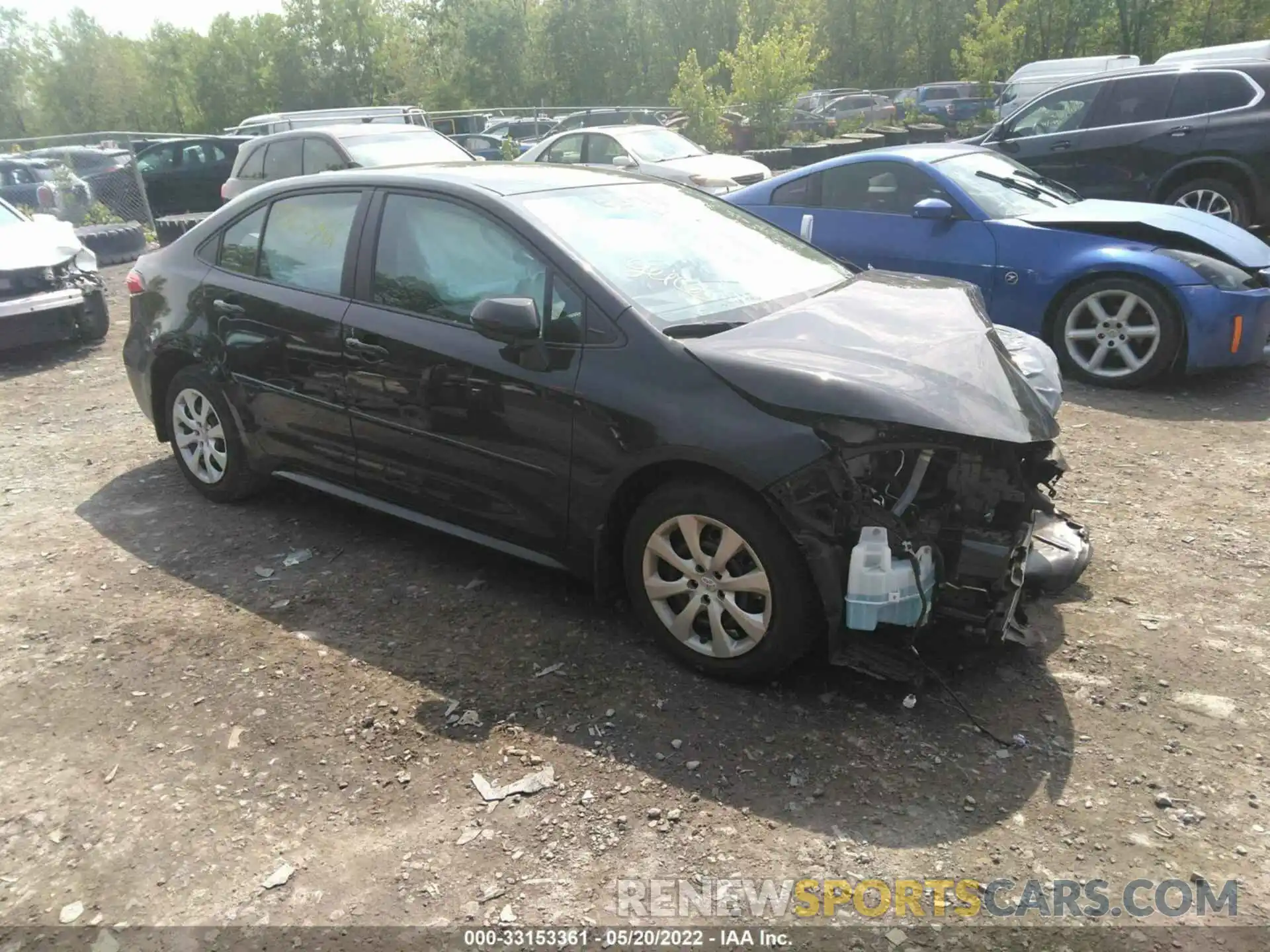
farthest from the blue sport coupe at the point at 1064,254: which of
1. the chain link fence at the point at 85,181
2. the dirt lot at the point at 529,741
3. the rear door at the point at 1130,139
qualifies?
the chain link fence at the point at 85,181

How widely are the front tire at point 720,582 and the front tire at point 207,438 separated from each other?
2471 mm

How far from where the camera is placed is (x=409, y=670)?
3578 millimetres

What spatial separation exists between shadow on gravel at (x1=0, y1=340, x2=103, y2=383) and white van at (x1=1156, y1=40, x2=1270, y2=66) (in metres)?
12.4

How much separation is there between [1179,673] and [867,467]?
1400 mm

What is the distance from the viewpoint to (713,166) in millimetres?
13297

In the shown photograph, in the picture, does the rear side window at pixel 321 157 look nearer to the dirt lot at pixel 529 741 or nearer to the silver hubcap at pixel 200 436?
the silver hubcap at pixel 200 436

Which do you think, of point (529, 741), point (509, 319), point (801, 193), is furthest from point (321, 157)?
point (529, 741)

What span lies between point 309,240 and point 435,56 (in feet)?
174

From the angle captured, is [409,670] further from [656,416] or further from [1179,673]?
[1179,673]

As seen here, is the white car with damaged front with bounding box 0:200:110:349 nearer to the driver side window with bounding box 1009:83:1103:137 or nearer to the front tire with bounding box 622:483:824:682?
the front tire with bounding box 622:483:824:682

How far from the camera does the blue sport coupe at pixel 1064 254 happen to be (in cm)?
605

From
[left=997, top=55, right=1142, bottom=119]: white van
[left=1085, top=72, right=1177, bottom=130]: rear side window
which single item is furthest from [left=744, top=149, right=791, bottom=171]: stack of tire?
[left=1085, top=72, right=1177, bottom=130]: rear side window

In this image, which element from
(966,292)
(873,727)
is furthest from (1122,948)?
(966,292)

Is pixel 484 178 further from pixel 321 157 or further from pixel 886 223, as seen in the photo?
pixel 321 157
